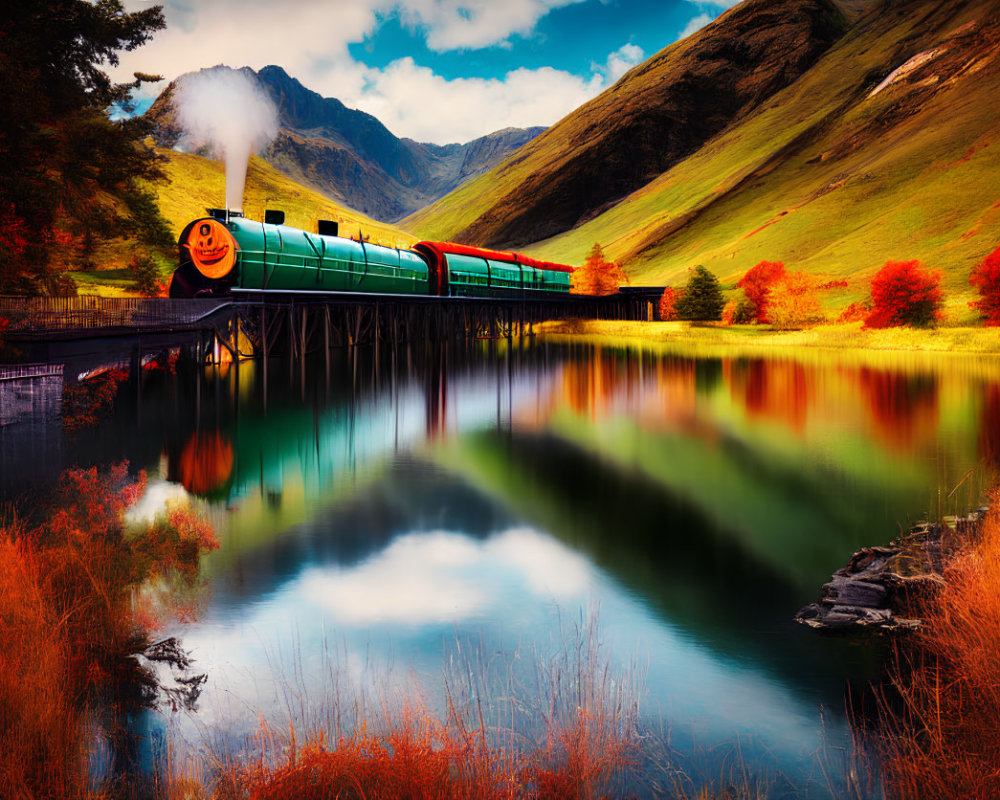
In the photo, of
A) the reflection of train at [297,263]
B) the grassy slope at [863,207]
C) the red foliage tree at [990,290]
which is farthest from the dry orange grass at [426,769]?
the grassy slope at [863,207]

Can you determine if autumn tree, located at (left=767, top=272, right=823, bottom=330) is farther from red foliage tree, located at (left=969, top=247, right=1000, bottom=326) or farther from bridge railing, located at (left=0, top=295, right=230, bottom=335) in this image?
bridge railing, located at (left=0, top=295, right=230, bottom=335)

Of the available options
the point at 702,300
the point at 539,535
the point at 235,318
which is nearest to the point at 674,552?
the point at 539,535

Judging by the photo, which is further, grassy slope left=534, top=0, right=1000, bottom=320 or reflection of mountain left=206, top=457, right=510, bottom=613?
grassy slope left=534, top=0, right=1000, bottom=320

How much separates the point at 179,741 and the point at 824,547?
34.8 feet

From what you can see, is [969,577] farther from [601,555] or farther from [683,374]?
[683,374]

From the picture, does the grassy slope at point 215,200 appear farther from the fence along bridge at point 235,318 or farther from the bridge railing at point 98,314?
the bridge railing at point 98,314

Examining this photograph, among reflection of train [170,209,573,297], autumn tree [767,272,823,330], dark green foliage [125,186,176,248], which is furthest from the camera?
autumn tree [767,272,823,330]

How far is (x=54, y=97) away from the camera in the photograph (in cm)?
3353

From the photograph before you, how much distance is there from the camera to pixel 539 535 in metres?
13.9

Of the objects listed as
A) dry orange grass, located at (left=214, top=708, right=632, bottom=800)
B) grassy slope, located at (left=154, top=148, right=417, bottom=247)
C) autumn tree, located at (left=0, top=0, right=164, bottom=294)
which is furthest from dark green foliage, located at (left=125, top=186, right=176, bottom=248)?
grassy slope, located at (left=154, top=148, right=417, bottom=247)

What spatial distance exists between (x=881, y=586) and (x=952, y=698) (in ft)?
10.6

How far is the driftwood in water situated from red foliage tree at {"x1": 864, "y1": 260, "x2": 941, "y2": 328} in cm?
7148

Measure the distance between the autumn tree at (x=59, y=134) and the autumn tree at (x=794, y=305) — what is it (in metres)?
74.4

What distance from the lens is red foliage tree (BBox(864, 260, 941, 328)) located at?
7438 centimetres
